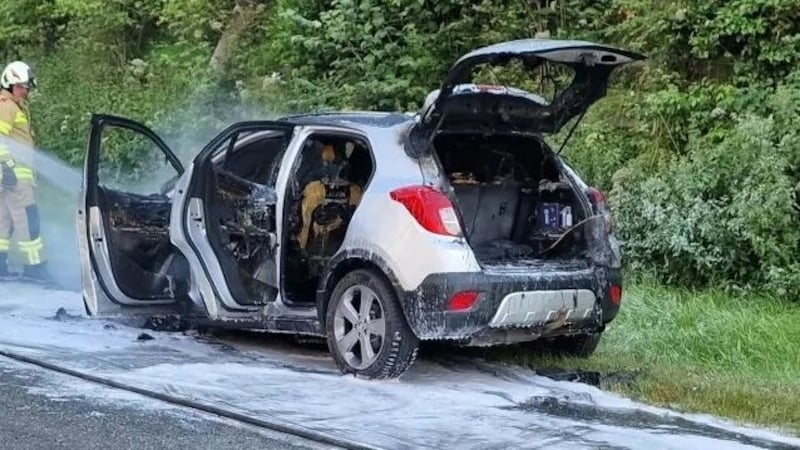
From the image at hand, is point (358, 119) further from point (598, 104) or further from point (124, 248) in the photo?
point (598, 104)

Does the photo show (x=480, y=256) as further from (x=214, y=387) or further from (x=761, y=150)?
(x=761, y=150)

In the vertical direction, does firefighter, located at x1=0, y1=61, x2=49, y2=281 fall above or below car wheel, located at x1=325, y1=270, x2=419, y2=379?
above

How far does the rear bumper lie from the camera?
6176 millimetres

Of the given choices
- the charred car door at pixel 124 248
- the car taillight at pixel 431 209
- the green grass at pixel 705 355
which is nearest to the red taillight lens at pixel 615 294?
the green grass at pixel 705 355

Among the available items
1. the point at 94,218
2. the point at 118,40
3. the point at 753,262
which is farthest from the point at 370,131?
the point at 118,40

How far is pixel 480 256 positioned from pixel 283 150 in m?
1.44

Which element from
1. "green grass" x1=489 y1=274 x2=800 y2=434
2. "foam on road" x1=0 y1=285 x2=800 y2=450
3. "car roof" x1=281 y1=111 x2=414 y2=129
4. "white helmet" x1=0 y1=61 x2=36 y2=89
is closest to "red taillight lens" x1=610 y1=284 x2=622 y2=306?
"green grass" x1=489 y1=274 x2=800 y2=434

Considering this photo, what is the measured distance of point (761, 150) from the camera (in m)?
8.84

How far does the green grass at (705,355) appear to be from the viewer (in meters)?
6.03

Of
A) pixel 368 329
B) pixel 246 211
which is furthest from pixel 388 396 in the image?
pixel 246 211

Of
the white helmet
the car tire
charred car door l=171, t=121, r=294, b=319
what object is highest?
the white helmet

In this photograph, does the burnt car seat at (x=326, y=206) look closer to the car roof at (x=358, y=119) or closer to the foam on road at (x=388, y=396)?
the car roof at (x=358, y=119)

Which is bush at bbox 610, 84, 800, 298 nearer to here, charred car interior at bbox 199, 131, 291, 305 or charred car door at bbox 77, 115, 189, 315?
charred car interior at bbox 199, 131, 291, 305

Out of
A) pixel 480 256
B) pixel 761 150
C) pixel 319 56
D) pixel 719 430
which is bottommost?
pixel 719 430
